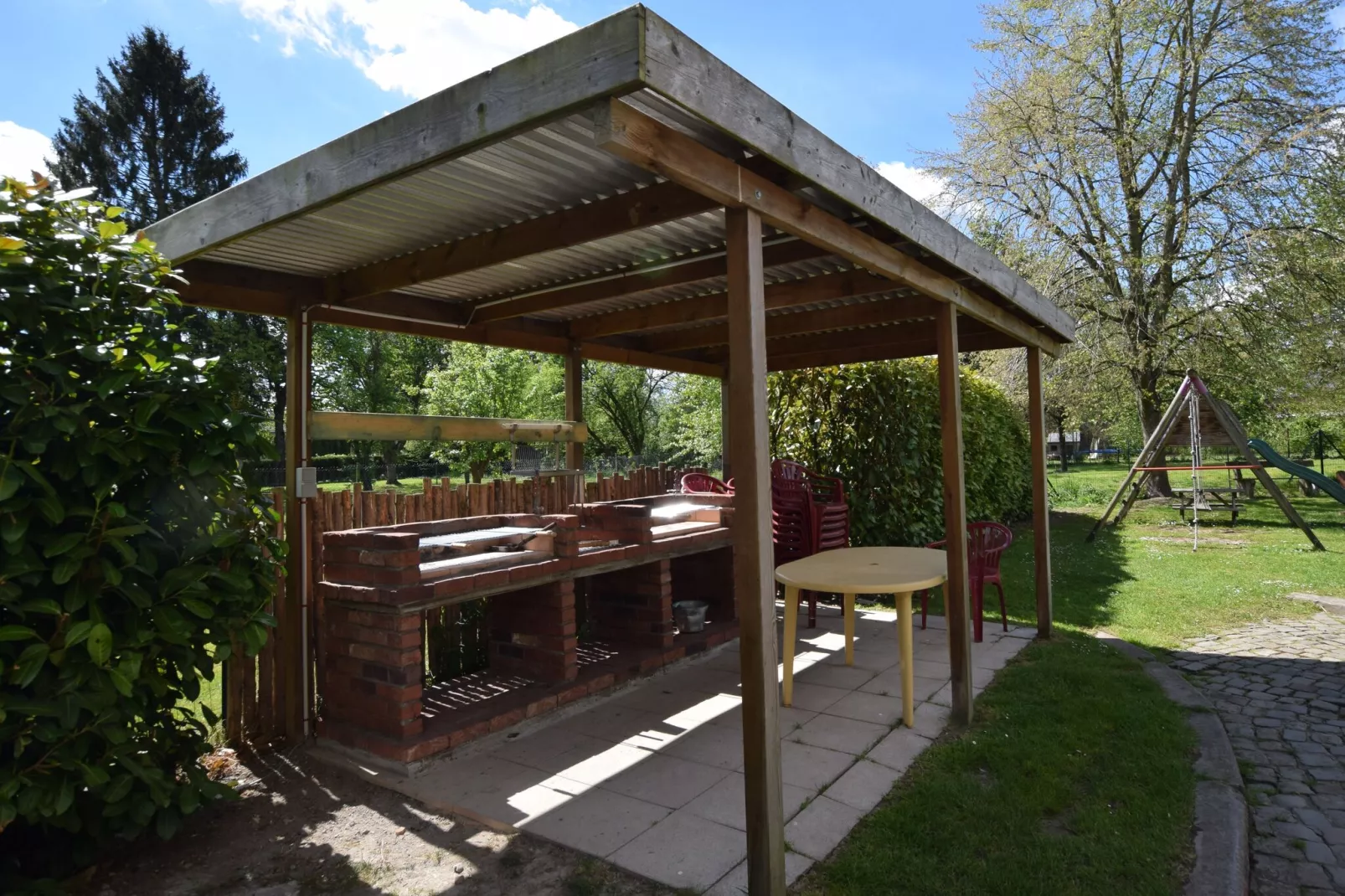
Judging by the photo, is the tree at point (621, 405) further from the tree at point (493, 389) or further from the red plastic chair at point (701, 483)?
the red plastic chair at point (701, 483)

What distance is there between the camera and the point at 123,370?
8.80 feet

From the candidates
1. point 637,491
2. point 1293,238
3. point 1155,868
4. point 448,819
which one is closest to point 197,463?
point 448,819

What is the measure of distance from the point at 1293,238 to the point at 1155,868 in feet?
48.5

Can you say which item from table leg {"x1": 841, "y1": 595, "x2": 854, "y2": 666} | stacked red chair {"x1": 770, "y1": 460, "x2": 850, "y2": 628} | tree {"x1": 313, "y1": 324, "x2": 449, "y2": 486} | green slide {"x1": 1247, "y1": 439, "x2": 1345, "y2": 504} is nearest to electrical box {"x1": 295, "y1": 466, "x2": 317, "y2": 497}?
table leg {"x1": 841, "y1": 595, "x2": 854, "y2": 666}

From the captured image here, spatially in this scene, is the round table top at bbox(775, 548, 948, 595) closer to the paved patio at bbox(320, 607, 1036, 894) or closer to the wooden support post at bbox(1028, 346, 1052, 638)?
the paved patio at bbox(320, 607, 1036, 894)

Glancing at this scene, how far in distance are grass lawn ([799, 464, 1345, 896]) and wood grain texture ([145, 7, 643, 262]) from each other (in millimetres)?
2597

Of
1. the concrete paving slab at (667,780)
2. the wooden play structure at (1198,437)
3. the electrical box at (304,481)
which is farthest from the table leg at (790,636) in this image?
the wooden play structure at (1198,437)

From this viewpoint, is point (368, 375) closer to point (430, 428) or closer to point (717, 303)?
point (430, 428)

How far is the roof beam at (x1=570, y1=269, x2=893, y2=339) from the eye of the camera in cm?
469

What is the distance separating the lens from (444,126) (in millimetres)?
2311

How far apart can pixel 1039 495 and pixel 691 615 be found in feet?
9.32

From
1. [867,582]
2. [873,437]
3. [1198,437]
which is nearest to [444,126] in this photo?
[867,582]

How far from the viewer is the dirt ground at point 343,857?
107 inches

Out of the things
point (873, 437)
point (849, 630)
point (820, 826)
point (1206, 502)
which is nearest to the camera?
point (820, 826)
